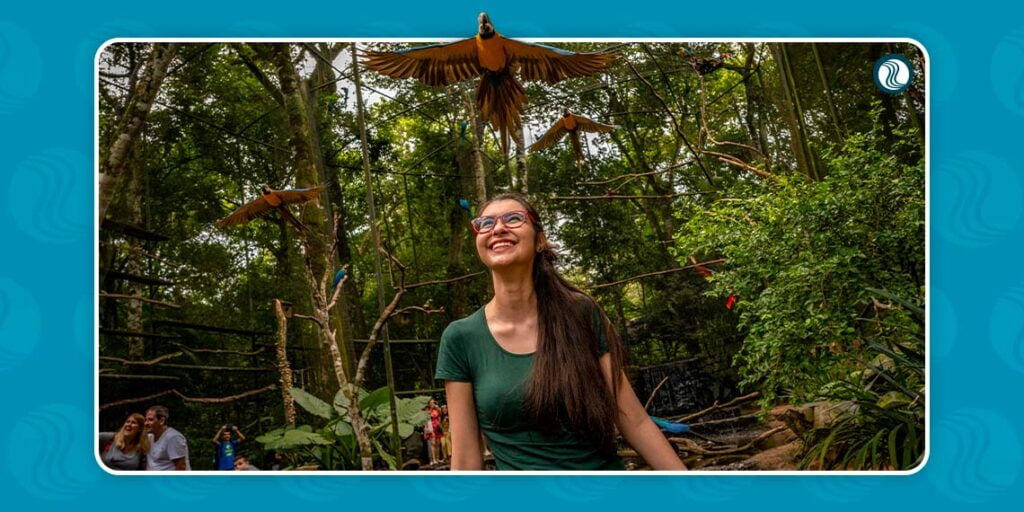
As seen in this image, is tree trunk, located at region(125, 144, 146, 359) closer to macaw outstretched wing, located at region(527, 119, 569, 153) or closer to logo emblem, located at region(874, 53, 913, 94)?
macaw outstretched wing, located at region(527, 119, 569, 153)

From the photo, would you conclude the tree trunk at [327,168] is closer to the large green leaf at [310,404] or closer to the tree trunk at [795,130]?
the large green leaf at [310,404]

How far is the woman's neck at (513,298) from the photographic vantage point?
1.68m

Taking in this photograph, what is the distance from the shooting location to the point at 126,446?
2.04 metres

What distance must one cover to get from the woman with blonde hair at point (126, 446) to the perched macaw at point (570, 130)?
1304 millimetres

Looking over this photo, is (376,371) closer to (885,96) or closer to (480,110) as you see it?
(480,110)

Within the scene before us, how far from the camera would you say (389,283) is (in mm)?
2293

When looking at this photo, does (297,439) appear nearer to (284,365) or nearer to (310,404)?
(310,404)

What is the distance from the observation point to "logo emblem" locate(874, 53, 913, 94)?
2096 mm

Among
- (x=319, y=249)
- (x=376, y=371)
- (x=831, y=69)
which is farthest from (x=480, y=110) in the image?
(x=831, y=69)

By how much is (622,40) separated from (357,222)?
0.91 m

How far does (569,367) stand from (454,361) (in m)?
0.24

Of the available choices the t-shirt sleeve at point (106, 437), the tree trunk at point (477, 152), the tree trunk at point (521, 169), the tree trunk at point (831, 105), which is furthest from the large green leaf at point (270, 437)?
the tree trunk at point (831, 105)

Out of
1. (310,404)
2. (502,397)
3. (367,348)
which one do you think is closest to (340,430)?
(310,404)
